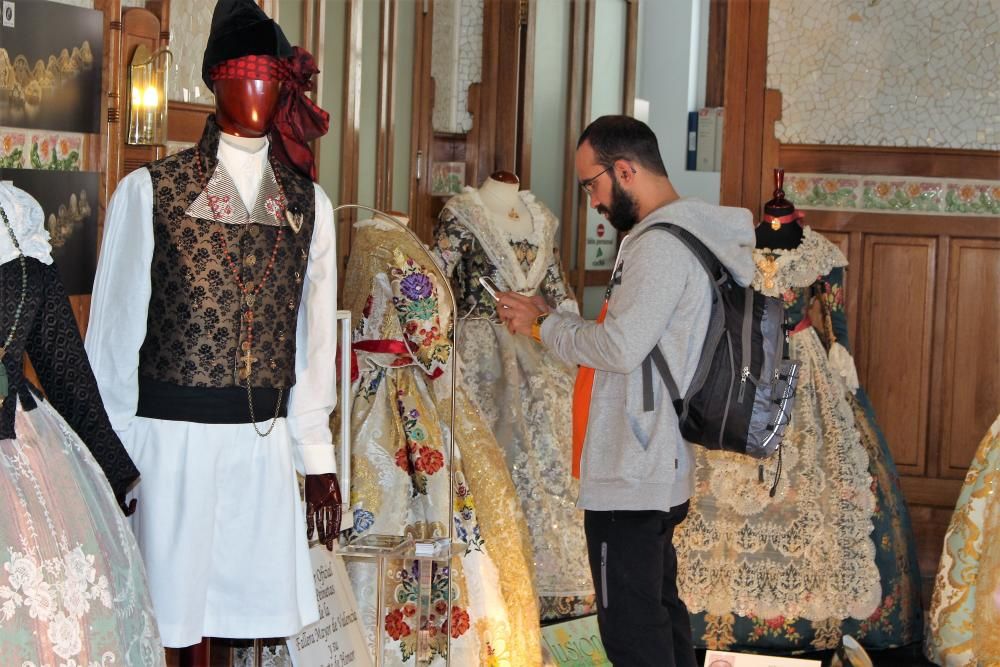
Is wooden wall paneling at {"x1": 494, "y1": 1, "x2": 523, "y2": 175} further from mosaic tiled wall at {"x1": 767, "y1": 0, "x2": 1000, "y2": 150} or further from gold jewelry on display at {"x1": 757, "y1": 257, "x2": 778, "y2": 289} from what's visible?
gold jewelry on display at {"x1": 757, "y1": 257, "x2": 778, "y2": 289}

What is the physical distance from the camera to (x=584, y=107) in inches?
215

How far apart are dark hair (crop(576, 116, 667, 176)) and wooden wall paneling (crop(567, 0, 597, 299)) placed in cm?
263

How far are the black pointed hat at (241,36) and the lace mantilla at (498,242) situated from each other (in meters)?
1.81

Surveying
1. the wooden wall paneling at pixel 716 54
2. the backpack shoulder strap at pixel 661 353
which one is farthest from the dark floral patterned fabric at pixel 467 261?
the wooden wall paneling at pixel 716 54

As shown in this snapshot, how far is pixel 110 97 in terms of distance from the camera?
8.63ft

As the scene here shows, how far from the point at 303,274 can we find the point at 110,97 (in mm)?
657

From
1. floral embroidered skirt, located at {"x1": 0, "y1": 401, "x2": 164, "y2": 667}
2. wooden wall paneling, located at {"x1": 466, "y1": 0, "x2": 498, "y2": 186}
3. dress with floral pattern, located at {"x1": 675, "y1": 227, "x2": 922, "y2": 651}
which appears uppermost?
wooden wall paneling, located at {"x1": 466, "y1": 0, "x2": 498, "y2": 186}

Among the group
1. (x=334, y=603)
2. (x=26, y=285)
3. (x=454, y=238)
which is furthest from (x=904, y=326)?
(x=26, y=285)

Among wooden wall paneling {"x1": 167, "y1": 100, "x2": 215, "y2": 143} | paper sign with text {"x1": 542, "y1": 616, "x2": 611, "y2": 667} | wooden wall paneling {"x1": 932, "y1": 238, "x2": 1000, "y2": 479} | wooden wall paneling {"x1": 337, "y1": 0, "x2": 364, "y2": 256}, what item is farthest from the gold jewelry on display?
wooden wall paneling {"x1": 167, "y1": 100, "x2": 215, "y2": 143}

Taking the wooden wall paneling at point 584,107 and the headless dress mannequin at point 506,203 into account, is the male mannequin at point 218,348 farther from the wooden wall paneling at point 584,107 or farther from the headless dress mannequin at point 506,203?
the wooden wall paneling at point 584,107

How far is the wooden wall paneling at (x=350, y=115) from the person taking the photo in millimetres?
4145

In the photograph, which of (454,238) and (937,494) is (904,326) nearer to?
(937,494)

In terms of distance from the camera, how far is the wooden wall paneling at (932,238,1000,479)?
4.76 meters

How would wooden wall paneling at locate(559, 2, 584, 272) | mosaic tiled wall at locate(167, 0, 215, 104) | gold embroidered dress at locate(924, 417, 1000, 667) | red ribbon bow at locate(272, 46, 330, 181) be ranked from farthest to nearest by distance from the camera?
wooden wall paneling at locate(559, 2, 584, 272), gold embroidered dress at locate(924, 417, 1000, 667), mosaic tiled wall at locate(167, 0, 215, 104), red ribbon bow at locate(272, 46, 330, 181)
